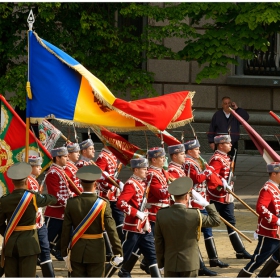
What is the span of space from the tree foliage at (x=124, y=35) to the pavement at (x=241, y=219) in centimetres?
243

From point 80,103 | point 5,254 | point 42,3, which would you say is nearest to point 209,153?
point 42,3

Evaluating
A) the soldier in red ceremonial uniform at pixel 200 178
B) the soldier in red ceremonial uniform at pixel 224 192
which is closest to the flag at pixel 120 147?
the soldier in red ceremonial uniform at pixel 200 178

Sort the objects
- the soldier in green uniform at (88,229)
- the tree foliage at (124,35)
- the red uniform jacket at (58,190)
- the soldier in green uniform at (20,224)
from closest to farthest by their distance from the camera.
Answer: the soldier in green uniform at (88,229) < the soldier in green uniform at (20,224) < the red uniform jacket at (58,190) < the tree foliage at (124,35)

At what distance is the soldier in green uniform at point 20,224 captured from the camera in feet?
37.4

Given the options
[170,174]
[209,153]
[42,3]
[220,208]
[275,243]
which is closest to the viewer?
[275,243]

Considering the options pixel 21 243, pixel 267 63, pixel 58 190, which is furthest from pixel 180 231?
pixel 267 63

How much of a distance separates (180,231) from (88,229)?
119 cm

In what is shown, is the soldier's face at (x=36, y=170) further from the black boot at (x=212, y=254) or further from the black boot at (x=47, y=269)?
the black boot at (x=212, y=254)

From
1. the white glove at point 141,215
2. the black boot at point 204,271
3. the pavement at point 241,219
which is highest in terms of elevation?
the white glove at point 141,215

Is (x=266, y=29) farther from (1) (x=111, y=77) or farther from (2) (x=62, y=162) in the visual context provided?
(2) (x=62, y=162)

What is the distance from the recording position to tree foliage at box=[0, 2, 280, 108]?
19078 millimetres

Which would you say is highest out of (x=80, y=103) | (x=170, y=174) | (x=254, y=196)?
(x=80, y=103)

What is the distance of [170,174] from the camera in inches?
536

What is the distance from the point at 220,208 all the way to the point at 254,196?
4.55 metres
